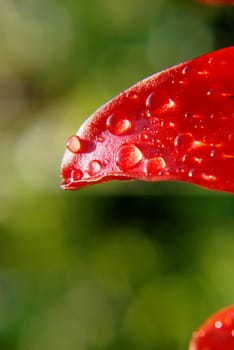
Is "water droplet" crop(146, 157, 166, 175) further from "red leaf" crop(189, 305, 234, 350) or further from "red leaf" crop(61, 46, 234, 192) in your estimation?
"red leaf" crop(189, 305, 234, 350)

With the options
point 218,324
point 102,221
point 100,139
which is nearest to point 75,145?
point 100,139

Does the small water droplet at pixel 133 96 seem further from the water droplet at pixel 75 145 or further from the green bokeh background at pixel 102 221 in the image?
the green bokeh background at pixel 102 221

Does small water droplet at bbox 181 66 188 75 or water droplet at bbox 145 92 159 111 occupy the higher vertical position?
small water droplet at bbox 181 66 188 75

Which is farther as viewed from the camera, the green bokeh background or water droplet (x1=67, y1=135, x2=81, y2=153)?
the green bokeh background

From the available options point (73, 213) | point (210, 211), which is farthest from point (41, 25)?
point (210, 211)

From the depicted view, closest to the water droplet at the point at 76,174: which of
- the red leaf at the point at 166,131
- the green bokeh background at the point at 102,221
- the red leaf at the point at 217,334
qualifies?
the red leaf at the point at 166,131

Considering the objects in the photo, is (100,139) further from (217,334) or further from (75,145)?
(217,334)

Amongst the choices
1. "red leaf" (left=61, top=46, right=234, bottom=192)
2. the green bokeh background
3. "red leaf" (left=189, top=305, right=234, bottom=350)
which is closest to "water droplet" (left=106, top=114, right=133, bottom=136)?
"red leaf" (left=61, top=46, right=234, bottom=192)
